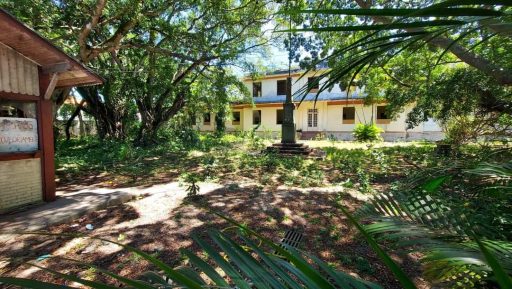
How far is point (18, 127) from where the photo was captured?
4.31 meters

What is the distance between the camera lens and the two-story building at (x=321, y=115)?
18922mm

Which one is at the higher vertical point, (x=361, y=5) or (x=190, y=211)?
(x=361, y=5)

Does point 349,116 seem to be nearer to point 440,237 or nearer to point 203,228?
point 203,228

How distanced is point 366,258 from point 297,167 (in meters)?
5.31

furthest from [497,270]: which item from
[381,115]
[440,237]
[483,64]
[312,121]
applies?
[381,115]

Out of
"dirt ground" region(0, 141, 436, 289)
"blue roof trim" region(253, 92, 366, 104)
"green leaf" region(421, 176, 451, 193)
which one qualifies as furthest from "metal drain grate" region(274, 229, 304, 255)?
"blue roof trim" region(253, 92, 366, 104)

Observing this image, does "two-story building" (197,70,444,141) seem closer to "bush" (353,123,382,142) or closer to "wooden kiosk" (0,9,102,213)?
"bush" (353,123,382,142)

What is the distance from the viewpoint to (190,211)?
181 inches

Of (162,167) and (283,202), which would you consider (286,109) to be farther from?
(283,202)

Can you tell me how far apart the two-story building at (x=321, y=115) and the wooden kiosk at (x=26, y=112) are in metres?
13.6

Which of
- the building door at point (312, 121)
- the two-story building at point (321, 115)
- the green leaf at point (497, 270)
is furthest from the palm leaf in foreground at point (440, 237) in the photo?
the building door at point (312, 121)

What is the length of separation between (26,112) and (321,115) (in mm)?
19384

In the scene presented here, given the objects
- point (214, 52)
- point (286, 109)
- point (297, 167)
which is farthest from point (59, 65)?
point (286, 109)

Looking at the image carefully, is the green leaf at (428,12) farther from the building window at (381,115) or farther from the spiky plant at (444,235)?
the building window at (381,115)
